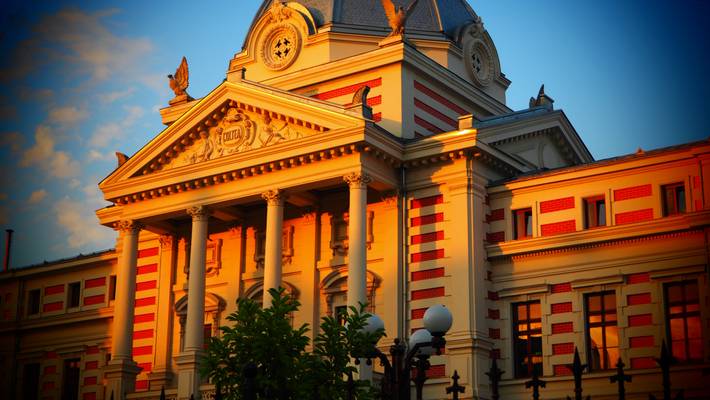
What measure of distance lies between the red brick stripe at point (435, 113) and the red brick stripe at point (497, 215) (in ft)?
18.4

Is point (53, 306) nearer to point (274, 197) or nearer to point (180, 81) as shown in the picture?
point (180, 81)

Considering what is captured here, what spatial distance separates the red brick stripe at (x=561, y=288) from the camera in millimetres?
36625

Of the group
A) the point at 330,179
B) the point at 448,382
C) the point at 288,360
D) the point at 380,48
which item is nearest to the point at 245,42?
the point at 380,48

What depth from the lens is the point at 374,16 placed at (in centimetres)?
4738

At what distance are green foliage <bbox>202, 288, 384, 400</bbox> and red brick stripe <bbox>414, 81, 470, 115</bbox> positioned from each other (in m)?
20.7

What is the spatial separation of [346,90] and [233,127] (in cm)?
507

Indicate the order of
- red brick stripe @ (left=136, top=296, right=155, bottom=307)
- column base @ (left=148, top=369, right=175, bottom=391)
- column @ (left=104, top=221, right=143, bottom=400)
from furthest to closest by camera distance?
red brick stripe @ (left=136, top=296, right=155, bottom=307) < column base @ (left=148, top=369, right=175, bottom=391) < column @ (left=104, top=221, right=143, bottom=400)

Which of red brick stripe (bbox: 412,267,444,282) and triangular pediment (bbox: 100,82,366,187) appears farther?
triangular pediment (bbox: 100,82,366,187)

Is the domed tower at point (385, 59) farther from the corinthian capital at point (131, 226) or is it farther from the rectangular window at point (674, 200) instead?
the rectangular window at point (674, 200)

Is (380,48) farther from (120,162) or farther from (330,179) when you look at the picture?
(120,162)

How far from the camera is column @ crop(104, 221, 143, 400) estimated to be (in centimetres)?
4219

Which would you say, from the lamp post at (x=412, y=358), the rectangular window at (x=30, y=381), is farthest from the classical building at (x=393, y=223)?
Answer: the lamp post at (x=412, y=358)

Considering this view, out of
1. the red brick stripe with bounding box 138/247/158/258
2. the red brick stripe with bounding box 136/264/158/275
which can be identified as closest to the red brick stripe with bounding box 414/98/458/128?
the red brick stripe with bounding box 138/247/158/258

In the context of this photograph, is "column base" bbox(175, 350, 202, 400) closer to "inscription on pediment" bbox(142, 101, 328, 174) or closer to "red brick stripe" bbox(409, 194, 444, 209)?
"inscription on pediment" bbox(142, 101, 328, 174)
